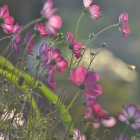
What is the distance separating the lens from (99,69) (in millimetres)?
6020

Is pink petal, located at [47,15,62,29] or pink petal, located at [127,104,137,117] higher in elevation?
pink petal, located at [127,104,137,117]

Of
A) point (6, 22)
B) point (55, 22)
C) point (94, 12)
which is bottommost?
point (55, 22)

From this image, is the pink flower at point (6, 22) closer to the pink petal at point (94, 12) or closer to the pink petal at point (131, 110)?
the pink petal at point (94, 12)

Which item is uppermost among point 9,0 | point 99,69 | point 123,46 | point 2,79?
point 123,46

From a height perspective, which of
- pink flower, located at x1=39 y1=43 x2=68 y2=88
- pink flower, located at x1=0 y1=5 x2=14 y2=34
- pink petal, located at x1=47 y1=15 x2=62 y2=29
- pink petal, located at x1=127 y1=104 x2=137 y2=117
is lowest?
pink petal, located at x1=47 y1=15 x2=62 y2=29

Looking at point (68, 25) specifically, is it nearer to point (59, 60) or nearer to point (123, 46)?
point (123, 46)

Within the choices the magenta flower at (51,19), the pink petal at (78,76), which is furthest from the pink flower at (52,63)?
the magenta flower at (51,19)

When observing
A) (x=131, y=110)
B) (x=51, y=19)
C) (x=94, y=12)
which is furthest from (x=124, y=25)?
(x=51, y=19)

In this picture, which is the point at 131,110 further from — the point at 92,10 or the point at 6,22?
the point at 6,22

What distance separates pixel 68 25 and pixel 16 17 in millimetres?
5649

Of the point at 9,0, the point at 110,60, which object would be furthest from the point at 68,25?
the point at 110,60

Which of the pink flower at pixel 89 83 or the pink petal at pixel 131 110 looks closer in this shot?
the pink flower at pixel 89 83

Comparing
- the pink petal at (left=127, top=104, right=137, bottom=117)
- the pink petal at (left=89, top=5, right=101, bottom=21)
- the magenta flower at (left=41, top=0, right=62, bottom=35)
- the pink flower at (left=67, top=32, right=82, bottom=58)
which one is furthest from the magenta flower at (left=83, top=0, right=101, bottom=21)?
the magenta flower at (left=41, top=0, right=62, bottom=35)

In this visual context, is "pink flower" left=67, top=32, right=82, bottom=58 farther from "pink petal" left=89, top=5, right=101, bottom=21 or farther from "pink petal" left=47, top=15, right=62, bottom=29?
"pink petal" left=47, top=15, right=62, bottom=29
